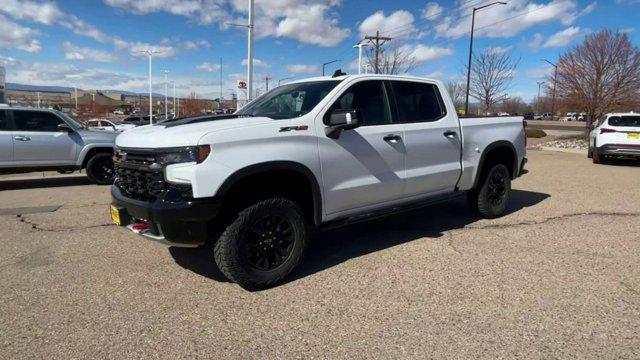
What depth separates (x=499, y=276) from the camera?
14.4ft

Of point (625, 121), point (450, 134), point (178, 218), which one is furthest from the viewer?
point (625, 121)

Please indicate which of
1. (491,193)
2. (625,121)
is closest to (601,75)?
(625,121)

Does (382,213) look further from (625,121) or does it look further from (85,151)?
(625,121)

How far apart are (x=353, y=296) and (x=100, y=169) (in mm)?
7889

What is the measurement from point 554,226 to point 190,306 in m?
4.76

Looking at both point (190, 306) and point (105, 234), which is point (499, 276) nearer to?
point (190, 306)

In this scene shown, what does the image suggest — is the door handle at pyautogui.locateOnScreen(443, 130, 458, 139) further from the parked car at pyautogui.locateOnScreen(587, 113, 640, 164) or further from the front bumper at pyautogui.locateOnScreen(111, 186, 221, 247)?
the parked car at pyautogui.locateOnScreen(587, 113, 640, 164)

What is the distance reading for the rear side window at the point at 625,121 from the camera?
1344cm

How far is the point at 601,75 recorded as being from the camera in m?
24.0

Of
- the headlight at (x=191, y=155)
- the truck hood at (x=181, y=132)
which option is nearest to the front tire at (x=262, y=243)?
the headlight at (x=191, y=155)

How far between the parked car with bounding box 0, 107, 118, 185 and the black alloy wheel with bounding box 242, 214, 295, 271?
720cm

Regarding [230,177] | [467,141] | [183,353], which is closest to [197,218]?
[230,177]

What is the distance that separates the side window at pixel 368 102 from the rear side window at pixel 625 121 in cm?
1148

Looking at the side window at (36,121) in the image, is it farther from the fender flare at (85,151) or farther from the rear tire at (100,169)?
the rear tire at (100,169)
